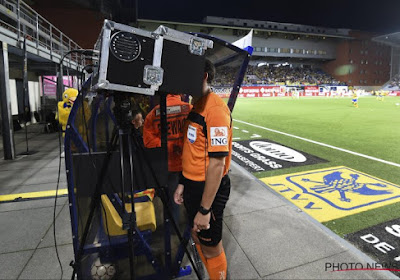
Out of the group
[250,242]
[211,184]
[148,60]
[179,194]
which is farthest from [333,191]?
[148,60]

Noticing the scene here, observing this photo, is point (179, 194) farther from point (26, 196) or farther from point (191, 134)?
point (26, 196)

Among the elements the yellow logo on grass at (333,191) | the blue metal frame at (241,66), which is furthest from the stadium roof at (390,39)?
the blue metal frame at (241,66)

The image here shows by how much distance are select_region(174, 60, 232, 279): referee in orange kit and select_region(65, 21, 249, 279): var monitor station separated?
0.16 meters

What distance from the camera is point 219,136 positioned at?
1591mm

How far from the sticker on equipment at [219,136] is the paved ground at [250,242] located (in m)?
1.37

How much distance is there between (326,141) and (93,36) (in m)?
22.7

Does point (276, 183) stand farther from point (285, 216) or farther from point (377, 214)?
point (377, 214)

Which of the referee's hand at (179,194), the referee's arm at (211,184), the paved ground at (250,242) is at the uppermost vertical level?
the referee's arm at (211,184)

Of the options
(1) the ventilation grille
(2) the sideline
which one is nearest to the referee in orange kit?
(1) the ventilation grille

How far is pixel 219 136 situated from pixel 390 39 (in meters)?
70.2

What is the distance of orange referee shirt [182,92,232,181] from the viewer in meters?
1.59

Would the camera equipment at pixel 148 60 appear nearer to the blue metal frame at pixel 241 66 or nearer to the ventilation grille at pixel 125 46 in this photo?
the ventilation grille at pixel 125 46

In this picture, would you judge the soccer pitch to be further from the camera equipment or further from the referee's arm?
the camera equipment

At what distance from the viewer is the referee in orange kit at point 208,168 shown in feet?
5.24
